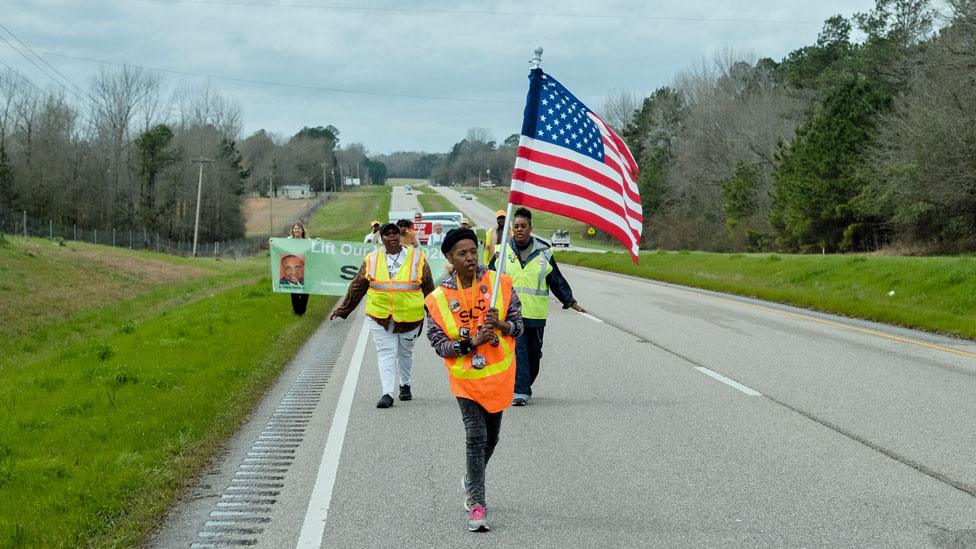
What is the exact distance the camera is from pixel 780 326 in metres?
17.7

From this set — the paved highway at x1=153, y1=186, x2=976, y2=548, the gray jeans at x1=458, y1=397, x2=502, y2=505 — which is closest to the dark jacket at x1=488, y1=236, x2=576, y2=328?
the paved highway at x1=153, y1=186, x2=976, y2=548

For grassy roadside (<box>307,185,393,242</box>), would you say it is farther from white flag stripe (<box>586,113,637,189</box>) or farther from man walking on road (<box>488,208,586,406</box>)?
white flag stripe (<box>586,113,637,189</box>)

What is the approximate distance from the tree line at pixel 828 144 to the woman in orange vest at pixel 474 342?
1440 inches

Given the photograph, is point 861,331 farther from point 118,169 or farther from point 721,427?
point 118,169

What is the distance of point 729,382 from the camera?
11102mm

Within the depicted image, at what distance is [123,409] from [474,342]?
4970 mm

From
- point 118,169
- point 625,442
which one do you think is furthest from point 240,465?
point 118,169

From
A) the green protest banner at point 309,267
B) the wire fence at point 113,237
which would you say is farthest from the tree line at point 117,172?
the green protest banner at point 309,267

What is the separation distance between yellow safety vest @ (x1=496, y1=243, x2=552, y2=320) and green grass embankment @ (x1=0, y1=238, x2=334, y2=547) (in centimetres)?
293

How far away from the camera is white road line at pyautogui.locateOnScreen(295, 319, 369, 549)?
18.4ft

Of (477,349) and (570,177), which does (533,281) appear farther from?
(477,349)

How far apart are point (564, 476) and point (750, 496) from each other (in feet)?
4.22

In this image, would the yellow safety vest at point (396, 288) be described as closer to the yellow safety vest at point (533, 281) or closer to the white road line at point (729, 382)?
the yellow safety vest at point (533, 281)

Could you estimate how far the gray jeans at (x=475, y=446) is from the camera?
577cm
